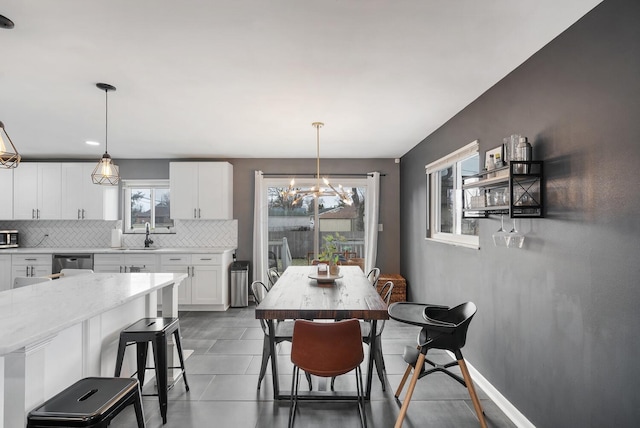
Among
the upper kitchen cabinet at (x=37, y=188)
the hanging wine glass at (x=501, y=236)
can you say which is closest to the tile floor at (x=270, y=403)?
the hanging wine glass at (x=501, y=236)

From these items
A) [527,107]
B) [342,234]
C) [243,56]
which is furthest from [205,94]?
[342,234]

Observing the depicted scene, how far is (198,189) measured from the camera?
5.77 metres

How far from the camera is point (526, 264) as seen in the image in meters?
2.43

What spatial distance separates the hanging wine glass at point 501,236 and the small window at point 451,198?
551 millimetres

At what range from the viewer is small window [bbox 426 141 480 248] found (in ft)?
11.5

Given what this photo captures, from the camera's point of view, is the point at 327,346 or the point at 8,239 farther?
the point at 8,239

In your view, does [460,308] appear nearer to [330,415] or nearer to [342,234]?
[330,415]

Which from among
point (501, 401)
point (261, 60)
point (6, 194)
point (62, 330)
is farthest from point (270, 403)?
point (6, 194)

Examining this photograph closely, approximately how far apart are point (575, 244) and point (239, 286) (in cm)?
469

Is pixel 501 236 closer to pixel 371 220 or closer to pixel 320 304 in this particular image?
pixel 320 304

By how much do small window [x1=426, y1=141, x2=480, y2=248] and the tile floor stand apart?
1312 mm

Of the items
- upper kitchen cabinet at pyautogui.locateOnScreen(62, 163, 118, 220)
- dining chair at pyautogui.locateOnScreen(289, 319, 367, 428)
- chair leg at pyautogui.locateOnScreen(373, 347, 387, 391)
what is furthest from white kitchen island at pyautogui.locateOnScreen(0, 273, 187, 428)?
upper kitchen cabinet at pyautogui.locateOnScreen(62, 163, 118, 220)

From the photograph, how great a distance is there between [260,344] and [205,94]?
2710 mm

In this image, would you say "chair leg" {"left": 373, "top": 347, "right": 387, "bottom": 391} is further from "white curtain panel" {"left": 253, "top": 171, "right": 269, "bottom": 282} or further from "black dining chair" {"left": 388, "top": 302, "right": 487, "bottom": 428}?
"white curtain panel" {"left": 253, "top": 171, "right": 269, "bottom": 282}
